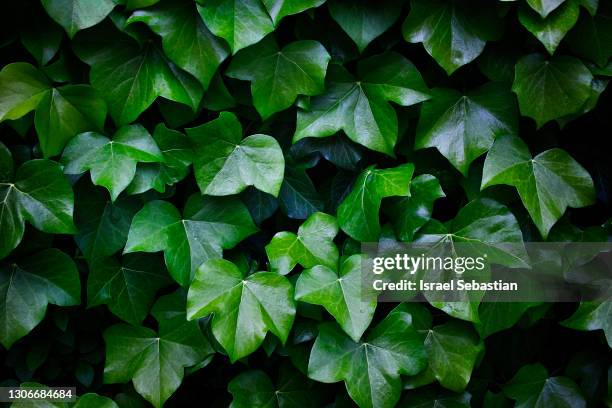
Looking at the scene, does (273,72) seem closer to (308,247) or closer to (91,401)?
(308,247)

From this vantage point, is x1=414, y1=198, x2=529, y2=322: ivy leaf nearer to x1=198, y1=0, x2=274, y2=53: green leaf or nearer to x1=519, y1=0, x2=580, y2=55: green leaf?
x1=519, y1=0, x2=580, y2=55: green leaf

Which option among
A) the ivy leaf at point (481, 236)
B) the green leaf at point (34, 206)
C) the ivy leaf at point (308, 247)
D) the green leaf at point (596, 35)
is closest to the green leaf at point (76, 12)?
the green leaf at point (34, 206)

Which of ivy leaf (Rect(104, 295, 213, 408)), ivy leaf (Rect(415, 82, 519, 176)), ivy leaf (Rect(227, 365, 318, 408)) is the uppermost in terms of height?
ivy leaf (Rect(415, 82, 519, 176))

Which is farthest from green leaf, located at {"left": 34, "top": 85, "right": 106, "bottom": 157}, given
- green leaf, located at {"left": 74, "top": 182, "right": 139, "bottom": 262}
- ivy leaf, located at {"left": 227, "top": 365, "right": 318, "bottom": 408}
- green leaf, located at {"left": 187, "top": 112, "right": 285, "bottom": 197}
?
ivy leaf, located at {"left": 227, "top": 365, "right": 318, "bottom": 408}

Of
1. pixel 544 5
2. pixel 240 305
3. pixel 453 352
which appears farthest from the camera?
pixel 453 352

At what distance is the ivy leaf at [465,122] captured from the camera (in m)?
1.40

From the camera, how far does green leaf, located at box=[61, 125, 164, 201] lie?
1335 millimetres

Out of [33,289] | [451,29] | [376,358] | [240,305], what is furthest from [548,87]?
[33,289]

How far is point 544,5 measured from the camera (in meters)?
1.24

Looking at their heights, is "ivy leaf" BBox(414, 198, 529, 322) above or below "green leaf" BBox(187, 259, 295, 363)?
above

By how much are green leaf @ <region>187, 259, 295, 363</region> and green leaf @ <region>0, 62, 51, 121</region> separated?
1.75ft

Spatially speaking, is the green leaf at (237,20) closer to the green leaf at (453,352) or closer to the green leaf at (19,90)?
the green leaf at (19,90)

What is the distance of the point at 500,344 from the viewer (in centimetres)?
163

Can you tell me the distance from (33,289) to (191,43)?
707 millimetres
